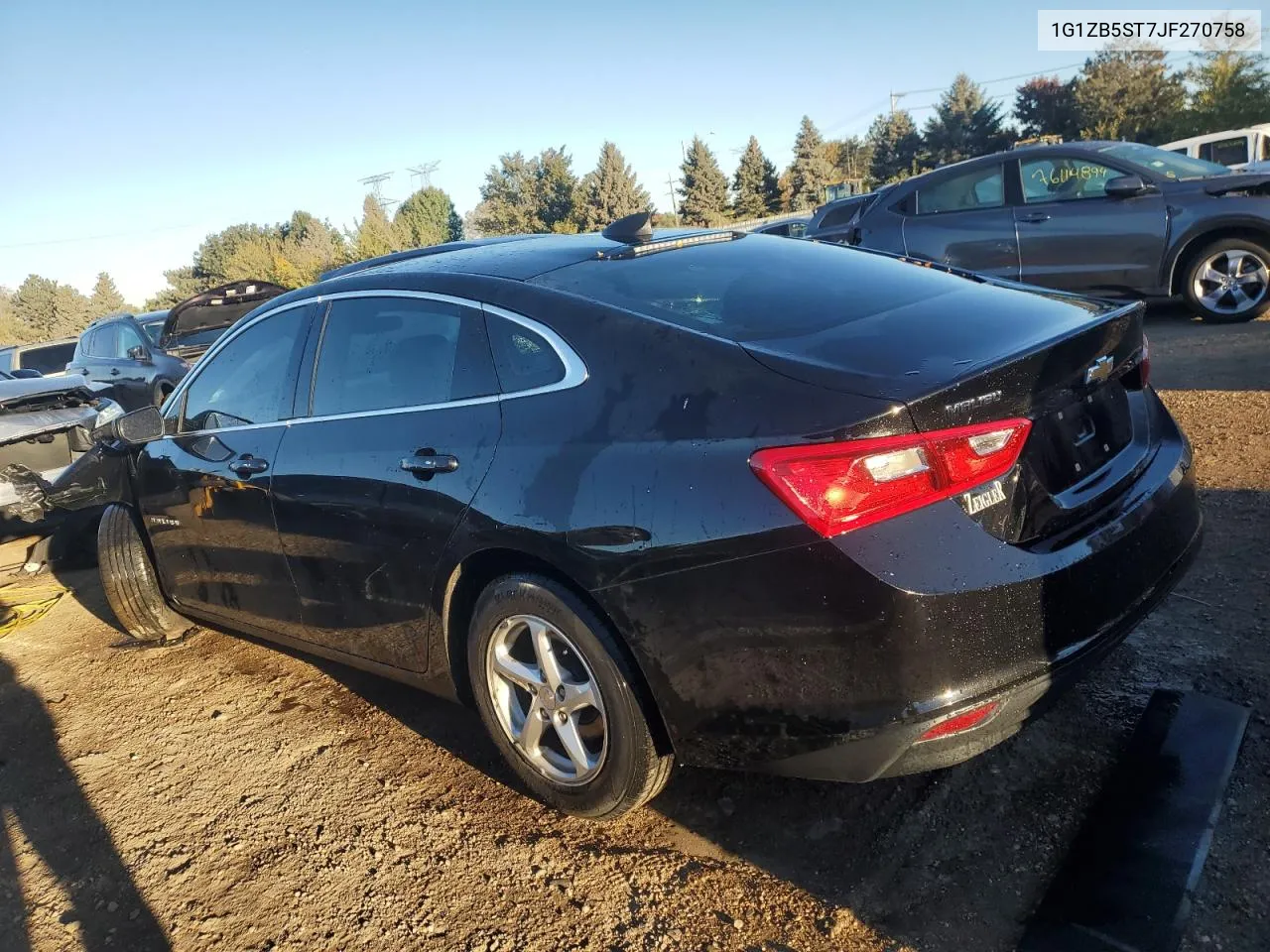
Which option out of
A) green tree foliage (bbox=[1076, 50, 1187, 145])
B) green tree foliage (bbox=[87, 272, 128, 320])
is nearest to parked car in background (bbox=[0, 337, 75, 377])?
green tree foliage (bbox=[1076, 50, 1187, 145])

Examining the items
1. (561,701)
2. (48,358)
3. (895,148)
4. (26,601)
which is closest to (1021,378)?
(561,701)

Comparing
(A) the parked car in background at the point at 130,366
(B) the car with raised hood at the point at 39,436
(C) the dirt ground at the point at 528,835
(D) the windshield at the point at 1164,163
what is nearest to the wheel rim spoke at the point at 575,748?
(C) the dirt ground at the point at 528,835

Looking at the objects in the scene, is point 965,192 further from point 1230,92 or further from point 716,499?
point 1230,92

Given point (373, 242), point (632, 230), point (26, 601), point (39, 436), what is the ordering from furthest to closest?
point (373, 242)
point (39, 436)
point (26, 601)
point (632, 230)

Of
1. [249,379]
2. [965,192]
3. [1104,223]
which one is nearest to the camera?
[249,379]

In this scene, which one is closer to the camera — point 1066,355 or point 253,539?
point 1066,355

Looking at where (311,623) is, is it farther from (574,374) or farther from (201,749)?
(574,374)

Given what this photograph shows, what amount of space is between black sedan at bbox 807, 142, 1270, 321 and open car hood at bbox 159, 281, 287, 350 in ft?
24.4

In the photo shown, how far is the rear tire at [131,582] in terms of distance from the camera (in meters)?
4.50

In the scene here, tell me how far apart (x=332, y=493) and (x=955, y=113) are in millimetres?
71311

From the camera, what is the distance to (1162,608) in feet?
10.9

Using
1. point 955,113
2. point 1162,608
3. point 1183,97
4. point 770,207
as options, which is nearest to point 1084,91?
point 1183,97

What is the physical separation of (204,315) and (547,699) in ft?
34.2

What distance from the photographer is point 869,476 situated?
1980mm
